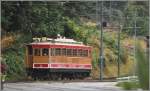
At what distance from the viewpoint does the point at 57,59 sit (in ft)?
56.8

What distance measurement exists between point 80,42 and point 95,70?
3.81ft

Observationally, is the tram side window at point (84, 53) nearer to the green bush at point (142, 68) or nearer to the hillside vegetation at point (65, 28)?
the hillside vegetation at point (65, 28)

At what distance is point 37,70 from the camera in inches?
687

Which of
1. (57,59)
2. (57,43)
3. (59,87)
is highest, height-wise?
(57,43)

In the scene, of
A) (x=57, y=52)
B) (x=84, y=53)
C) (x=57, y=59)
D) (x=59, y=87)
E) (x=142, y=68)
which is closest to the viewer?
(x=142, y=68)

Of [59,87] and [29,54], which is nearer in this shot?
[59,87]

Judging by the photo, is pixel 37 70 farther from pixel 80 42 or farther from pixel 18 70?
pixel 80 42

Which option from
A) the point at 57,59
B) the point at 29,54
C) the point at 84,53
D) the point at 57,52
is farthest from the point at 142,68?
the point at 29,54

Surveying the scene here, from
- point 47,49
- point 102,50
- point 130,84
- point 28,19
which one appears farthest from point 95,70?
point 130,84

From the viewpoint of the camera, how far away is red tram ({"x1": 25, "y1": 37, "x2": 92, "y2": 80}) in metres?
17.3

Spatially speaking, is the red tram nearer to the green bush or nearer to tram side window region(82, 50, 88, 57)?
tram side window region(82, 50, 88, 57)

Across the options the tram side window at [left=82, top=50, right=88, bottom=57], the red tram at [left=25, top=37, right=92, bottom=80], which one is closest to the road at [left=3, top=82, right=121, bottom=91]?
the red tram at [left=25, top=37, right=92, bottom=80]

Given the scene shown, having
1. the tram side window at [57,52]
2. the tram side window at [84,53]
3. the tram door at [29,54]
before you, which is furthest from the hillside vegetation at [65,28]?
the tram side window at [57,52]

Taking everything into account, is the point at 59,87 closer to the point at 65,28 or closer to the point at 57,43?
the point at 57,43
